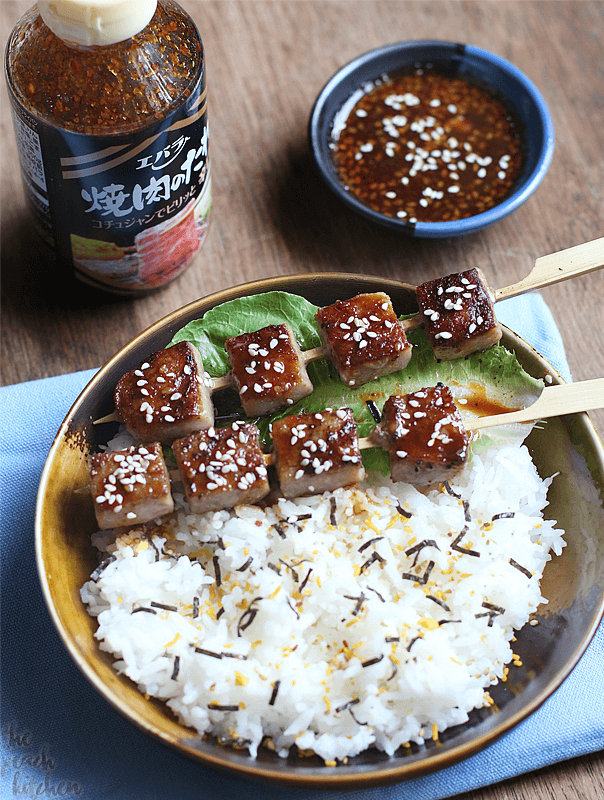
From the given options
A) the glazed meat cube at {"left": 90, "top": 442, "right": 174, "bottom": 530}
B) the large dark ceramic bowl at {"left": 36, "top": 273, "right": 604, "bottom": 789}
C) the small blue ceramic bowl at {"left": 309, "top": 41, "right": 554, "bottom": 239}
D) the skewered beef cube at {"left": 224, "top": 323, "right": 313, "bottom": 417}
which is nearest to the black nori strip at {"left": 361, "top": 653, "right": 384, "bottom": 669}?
the large dark ceramic bowl at {"left": 36, "top": 273, "right": 604, "bottom": 789}

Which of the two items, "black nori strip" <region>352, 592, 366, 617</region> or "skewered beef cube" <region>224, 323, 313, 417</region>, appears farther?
"skewered beef cube" <region>224, 323, 313, 417</region>

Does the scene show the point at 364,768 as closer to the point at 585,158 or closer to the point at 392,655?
the point at 392,655

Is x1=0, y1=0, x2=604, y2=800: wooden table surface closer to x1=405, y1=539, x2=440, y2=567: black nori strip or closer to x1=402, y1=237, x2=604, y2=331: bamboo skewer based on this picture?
x1=402, y1=237, x2=604, y2=331: bamboo skewer

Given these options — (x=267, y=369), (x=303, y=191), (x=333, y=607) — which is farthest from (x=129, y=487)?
(x=303, y=191)

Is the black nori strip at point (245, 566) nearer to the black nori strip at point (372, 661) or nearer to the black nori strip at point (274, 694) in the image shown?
the black nori strip at point (274, 694)

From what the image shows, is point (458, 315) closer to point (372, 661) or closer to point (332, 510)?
point (332, 510)

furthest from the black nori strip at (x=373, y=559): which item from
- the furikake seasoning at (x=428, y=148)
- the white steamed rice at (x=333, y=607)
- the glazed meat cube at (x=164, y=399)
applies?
the furikake seasoning at (x=428, y=148)
